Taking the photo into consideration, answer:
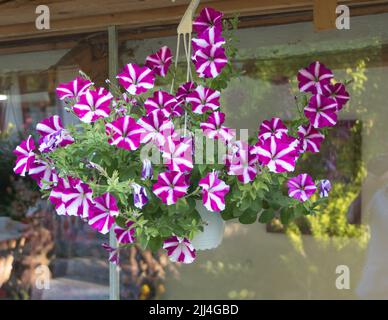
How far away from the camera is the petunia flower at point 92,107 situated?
1.08m

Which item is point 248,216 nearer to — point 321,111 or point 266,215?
point 266,215

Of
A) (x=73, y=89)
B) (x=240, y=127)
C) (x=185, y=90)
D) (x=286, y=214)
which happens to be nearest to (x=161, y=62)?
(x=185, y=90)

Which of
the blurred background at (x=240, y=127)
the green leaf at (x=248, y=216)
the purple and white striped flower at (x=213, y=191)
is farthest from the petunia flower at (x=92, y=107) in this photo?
the blurred background at (x=240, y=127)

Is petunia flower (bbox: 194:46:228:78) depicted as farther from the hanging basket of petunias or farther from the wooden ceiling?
the wooden ceiling

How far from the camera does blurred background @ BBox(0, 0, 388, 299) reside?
8.63 feet

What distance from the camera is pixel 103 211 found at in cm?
105

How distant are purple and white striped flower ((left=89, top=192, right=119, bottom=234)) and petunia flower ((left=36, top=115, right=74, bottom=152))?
0.57 feet

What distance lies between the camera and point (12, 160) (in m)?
3.19

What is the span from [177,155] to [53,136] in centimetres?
29

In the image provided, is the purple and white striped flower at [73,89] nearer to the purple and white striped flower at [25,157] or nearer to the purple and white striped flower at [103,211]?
the purple and white striped flower at [25,157]

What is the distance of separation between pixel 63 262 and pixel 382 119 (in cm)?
186

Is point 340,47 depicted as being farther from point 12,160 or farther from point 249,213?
point 12,160
